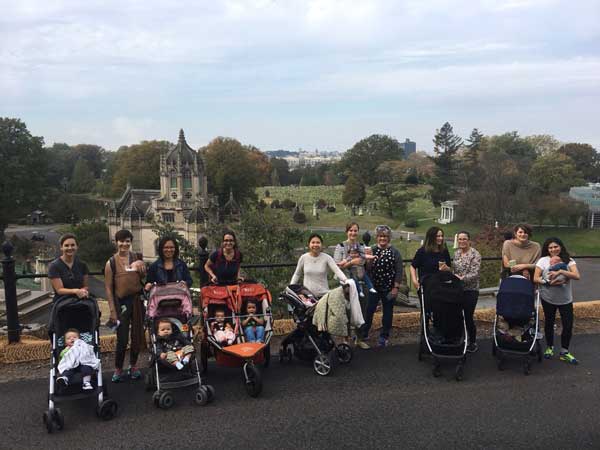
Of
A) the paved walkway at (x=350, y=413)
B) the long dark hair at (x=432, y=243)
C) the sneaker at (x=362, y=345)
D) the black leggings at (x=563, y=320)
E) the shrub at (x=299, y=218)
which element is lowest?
the shrub at (x=299, y=218)

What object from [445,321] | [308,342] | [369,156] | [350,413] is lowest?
[350,413]

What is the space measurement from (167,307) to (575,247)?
51.5 m

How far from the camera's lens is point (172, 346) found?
5.50m

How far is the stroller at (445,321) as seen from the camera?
6.05m

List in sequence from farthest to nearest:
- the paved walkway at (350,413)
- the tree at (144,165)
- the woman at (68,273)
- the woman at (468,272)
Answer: the tree at (144,165), the woman at (468,272), the woman at (68,273), the paved walkway at (350,413)

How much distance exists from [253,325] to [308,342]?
834mm

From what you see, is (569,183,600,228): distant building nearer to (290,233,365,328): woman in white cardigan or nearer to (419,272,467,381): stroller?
(419,272,467,381): stroller

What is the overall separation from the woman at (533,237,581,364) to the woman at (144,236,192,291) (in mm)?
4518

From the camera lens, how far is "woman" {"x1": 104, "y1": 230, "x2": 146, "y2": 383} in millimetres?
5695

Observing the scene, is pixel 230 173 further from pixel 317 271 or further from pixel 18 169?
pixel 317 271

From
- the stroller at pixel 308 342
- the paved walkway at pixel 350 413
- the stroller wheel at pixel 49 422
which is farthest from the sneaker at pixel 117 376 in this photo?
the stroller at pixel 308 342

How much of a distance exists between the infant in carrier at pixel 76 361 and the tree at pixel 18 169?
52706mm

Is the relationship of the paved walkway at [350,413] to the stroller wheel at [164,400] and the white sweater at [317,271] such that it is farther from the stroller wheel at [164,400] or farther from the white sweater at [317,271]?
the white sweater at [317,271]

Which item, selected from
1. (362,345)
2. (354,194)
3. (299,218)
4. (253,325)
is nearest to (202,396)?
(253,325)
